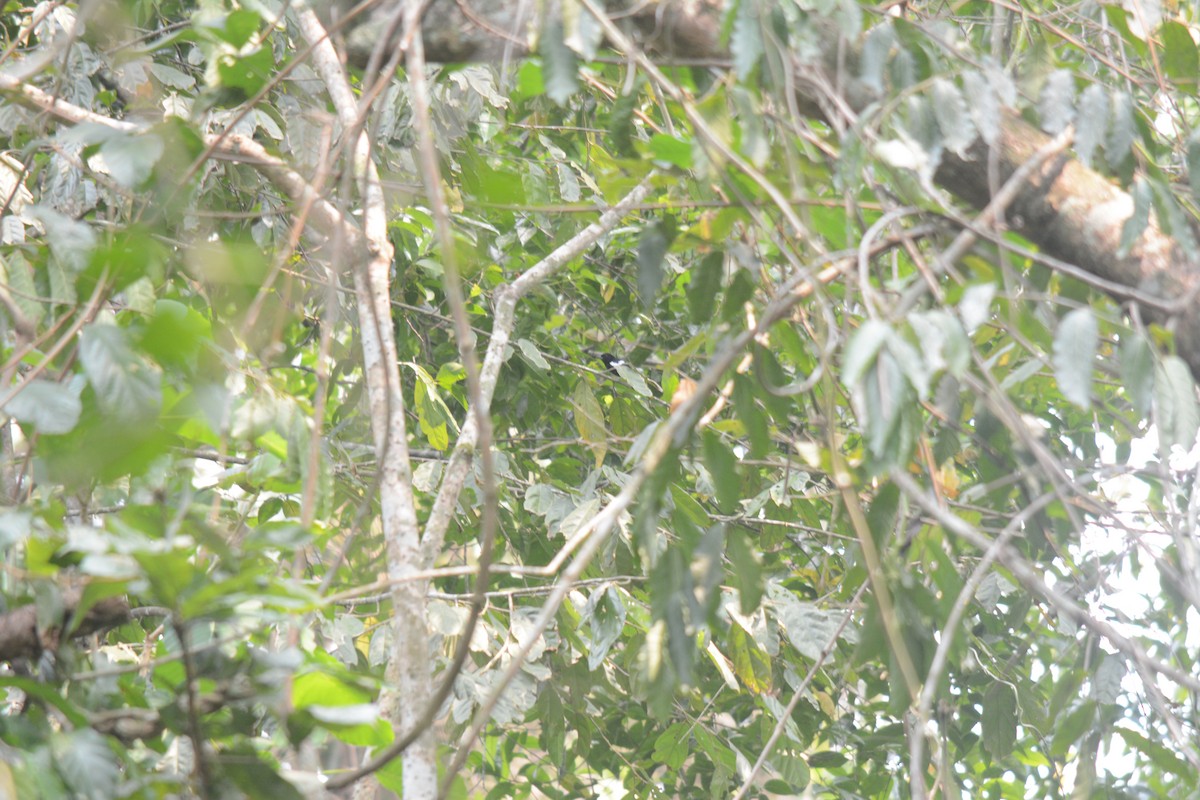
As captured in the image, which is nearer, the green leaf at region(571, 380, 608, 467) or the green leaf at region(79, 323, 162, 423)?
the green leaf at region(79, 323, 162, 423)

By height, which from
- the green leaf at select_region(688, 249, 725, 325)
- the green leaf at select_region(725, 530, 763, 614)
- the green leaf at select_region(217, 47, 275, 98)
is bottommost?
the green leaf at select_region(725, 530, 763, 614)

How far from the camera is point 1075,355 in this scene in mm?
857

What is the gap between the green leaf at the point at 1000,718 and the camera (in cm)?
196

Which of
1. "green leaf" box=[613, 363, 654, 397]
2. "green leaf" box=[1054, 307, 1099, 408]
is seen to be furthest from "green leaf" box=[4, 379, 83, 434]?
"green leaf" box=[613, 363, 654, 397]

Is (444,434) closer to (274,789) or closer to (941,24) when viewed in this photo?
(941,24)

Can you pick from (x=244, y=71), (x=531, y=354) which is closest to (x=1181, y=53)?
(x=244, y=71)

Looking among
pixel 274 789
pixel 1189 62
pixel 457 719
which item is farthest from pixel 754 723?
pixel 274 789

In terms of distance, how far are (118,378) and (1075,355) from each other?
0.74 metres

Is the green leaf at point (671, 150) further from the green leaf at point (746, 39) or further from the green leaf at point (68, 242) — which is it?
the green leaf at point (68, 242)

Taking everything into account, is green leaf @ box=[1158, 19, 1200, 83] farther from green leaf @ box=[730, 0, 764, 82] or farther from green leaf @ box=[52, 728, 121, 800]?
green leaf @ box=[52, 728, 121, 800]

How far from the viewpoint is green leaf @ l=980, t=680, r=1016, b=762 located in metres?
1.96

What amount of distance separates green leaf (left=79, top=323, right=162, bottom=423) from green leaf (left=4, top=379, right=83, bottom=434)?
6cm

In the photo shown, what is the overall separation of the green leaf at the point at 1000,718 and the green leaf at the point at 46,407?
5.35 feet

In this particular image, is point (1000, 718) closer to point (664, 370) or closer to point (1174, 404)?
point (664, 370)
